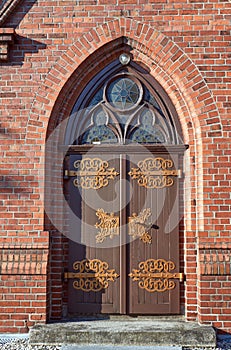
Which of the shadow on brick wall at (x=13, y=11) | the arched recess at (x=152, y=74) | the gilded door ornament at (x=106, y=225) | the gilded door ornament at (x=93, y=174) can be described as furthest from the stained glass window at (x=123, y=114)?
the shadow on brick wall at (x=13, y=11)

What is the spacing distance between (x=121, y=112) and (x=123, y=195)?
4.25 ft

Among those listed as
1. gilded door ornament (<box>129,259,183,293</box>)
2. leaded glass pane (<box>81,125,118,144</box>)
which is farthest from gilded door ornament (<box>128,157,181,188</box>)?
gilded door ornament (<box>129,259,183,293</box>)

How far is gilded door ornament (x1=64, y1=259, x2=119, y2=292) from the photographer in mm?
6195

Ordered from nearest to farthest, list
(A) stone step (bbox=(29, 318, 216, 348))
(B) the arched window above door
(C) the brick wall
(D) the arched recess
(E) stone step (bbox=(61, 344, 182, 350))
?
(E) stone step (bbox=(61, 344, 182, 350))
(A) stone step (bbox=(29, 318, 216, 348))
(C) the brick wall
(D) the arched recess
(B) the arched window above door

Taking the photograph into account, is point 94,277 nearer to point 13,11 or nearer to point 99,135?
point 99,135

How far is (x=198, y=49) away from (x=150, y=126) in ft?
4.39

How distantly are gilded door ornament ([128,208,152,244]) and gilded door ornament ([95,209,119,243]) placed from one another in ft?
0.69

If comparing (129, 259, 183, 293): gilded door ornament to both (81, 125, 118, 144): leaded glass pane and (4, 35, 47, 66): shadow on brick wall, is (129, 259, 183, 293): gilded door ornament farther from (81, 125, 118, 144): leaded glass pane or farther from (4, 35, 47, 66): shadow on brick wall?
(4, 35, 47, 66): shadow on brick wall

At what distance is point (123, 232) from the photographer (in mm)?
6266

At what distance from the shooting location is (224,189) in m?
5.95

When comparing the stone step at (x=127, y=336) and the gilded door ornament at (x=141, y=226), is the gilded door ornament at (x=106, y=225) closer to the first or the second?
the gilded door ornament at (x=141, y=226)

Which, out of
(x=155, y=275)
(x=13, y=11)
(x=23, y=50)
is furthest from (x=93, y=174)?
(x=13, y=11)

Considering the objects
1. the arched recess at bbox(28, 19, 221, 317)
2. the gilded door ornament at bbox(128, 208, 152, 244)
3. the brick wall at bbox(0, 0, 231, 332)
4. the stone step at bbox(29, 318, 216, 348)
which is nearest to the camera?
the stone step at bbox(29, 318, 216, 348)

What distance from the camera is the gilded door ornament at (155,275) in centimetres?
615
